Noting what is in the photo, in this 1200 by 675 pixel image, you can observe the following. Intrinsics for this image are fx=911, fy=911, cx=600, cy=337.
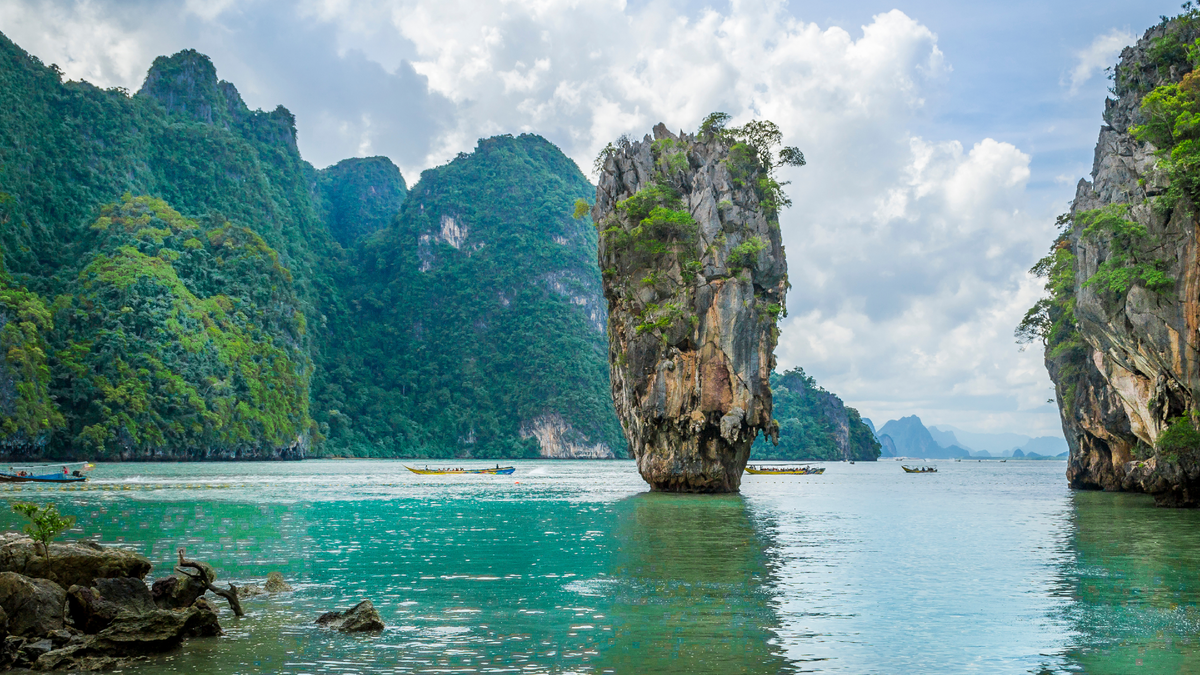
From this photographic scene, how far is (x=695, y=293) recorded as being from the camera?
4062 cm

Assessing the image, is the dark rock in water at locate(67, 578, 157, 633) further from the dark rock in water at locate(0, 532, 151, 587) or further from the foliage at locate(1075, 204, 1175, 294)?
the foliage at locate(1075, 204, 1175, 294)

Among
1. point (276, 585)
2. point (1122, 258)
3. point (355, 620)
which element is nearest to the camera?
point (355, 620)

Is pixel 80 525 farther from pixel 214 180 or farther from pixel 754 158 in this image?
pixel 214 180

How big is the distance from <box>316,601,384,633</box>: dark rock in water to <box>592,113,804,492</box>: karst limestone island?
28033 millimetres

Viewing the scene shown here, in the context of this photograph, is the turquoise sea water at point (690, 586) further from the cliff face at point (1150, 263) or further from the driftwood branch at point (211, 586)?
the cliff face at point (1150, 263)

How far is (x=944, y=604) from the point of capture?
46.8ft

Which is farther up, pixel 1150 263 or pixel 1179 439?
pixel 1150 263

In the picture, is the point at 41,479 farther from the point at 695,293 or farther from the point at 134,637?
the point at 134,637

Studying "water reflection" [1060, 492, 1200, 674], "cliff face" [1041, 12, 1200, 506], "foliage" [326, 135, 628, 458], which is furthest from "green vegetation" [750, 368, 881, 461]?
"water reflection" [1060, 492, 1200, 674]

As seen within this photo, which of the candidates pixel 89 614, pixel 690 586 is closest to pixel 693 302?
pixel 690 586

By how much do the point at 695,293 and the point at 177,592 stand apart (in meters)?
30.3

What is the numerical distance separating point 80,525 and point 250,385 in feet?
260

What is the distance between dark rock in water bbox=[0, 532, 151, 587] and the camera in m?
12.0

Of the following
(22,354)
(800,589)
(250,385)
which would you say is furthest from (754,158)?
(250,385)
